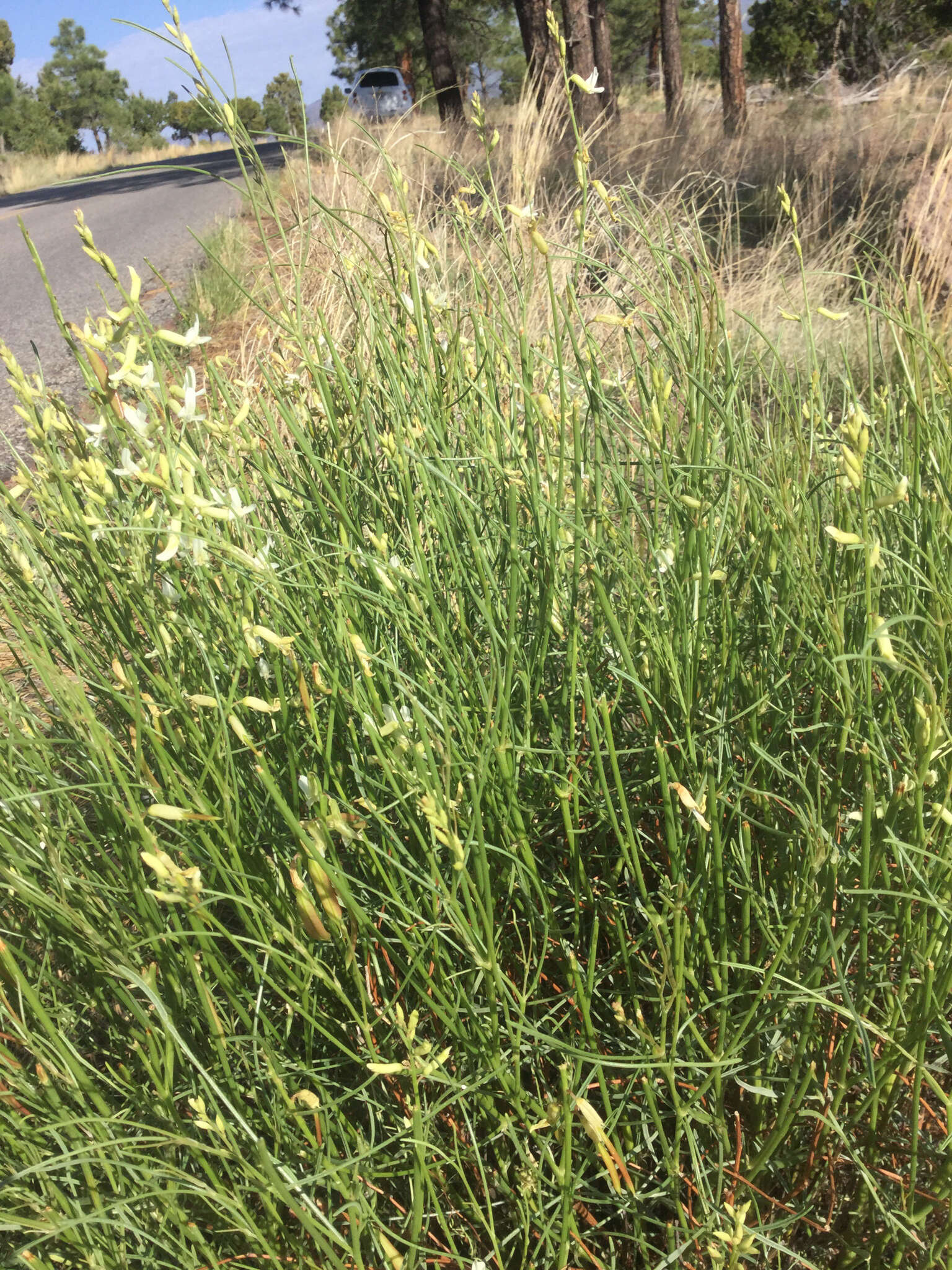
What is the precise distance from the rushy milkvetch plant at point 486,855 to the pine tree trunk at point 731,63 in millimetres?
10107

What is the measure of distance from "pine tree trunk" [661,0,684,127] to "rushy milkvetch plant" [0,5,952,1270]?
939 centimetres

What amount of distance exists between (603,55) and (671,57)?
2053 millimetres

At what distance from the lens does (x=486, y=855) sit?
0.83 metres

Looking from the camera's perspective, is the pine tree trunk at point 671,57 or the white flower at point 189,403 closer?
the white flower at point 189,403

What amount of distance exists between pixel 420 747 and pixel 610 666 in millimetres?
278

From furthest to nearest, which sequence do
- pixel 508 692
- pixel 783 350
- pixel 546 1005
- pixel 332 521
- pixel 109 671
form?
1. pixel 783 350
2. pixel 109 671
3. pixel 332 521
4. pixel 546 1005
5. pixel 508 692

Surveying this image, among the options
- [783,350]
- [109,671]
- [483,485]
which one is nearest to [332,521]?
[483,485]

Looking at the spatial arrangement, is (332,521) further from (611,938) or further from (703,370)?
(611,938)

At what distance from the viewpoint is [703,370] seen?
3.34 feet

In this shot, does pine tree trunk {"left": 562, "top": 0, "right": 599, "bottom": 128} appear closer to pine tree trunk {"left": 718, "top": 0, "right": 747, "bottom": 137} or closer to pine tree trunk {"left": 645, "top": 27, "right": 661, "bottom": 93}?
pine tree trunk {"left": 718, "top": 0, "right": 747, "bottom": 137}

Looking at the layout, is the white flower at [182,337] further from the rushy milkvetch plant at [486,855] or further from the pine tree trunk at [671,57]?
the pine tree trunk at [671,57]

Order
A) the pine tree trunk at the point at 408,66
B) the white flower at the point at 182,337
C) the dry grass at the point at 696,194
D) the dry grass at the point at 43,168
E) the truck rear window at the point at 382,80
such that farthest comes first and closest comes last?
the pine tree trunk at the point at 408,66, the dry grass at the point at 43,168, the truck rear window at the point at 382,80, the dry grass at the point at 696,194, the white flower at the point at 182,337

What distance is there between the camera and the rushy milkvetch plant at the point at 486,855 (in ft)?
2.52

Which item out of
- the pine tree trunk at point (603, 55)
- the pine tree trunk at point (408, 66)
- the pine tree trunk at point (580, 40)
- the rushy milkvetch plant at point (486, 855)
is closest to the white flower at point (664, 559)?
the rushy milkvetch plant at point (486, 855)
